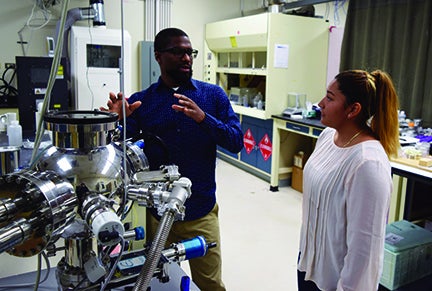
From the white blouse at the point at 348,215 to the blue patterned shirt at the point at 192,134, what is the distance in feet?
1.34

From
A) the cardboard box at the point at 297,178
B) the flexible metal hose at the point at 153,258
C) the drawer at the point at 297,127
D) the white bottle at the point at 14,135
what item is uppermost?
the flexible metal hose at the point at 153,258

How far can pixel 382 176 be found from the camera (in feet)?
4.20

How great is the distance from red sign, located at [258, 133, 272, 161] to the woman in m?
2.97

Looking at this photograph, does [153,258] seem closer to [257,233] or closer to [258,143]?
[257,233]

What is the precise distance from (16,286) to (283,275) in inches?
79.8

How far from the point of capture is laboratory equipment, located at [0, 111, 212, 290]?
0.57 m

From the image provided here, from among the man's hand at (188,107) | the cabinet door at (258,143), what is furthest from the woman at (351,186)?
the cabinet door at (258,143)

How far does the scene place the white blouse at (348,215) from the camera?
1278mm

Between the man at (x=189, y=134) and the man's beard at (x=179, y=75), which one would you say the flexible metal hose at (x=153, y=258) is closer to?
the man at (x=189, y=134)

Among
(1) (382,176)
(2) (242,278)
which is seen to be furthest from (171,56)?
(2) (242,278)

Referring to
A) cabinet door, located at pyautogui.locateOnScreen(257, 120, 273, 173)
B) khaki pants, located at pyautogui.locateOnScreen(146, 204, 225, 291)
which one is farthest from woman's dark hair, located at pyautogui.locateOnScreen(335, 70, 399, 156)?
cabinet door, located at pyautogui.locateOnScreen(257, 120, 273, 173)

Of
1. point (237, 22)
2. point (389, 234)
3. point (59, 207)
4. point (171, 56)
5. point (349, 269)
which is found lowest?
point (389, 234)

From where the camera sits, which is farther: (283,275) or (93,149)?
(283,275)

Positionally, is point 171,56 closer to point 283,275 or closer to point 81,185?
point 81,185
